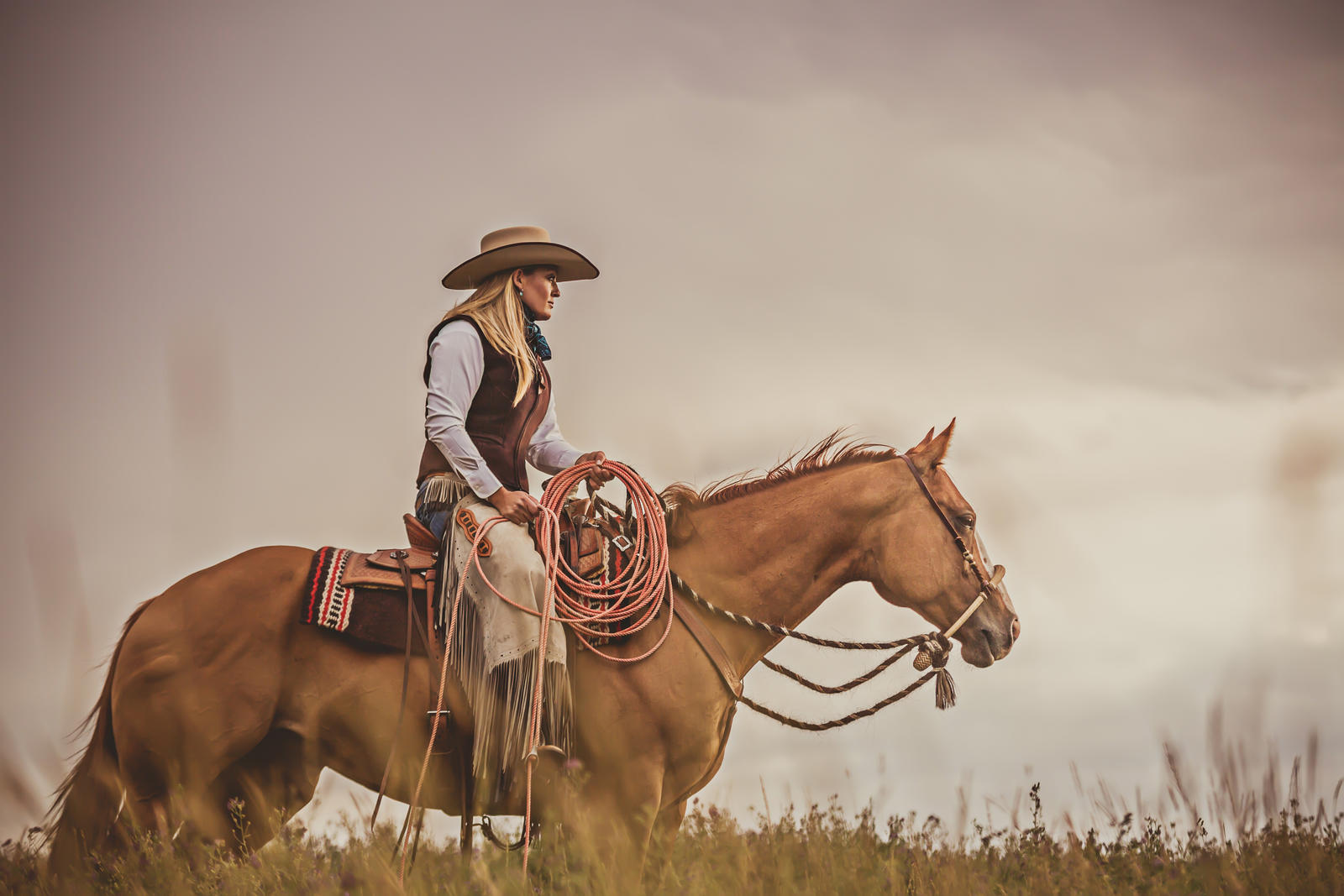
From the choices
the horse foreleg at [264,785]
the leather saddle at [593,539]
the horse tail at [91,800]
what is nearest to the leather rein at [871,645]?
the leather saddle at [593,539]

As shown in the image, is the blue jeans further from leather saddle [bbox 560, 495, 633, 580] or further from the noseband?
the noseband

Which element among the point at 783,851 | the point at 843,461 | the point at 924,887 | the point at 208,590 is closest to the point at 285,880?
the point at 208,590

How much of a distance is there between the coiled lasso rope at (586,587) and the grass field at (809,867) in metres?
0.37

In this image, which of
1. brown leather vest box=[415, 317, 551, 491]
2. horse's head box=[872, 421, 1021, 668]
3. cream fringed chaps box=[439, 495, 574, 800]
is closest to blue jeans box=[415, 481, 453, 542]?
brown leather vest box=[415, 317, 551, 491]

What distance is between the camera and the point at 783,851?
4.66 m

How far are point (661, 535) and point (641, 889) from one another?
1650mm

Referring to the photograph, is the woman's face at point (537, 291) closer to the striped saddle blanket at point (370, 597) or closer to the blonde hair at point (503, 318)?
the blonde hair at point (503, 318)

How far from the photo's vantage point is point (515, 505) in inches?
198

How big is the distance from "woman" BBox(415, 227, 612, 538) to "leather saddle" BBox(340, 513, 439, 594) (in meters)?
0.08

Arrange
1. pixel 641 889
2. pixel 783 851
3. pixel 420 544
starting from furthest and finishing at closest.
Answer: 1. pixel 420 544
2. pixel 783 851
3. pixel 641 889

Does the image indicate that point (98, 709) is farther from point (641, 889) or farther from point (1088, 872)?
point (1088, 872)

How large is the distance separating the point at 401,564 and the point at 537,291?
1.58 metres

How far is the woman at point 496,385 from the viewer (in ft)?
16.6

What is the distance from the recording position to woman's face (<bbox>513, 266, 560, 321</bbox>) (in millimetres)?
5609
